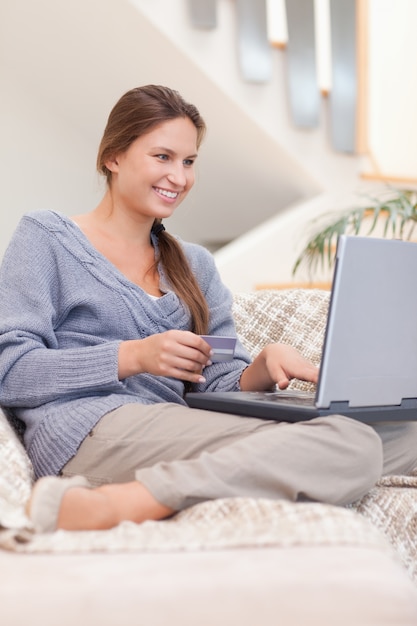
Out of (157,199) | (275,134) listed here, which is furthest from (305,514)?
(275,134)

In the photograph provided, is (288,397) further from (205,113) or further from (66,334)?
(205,113)

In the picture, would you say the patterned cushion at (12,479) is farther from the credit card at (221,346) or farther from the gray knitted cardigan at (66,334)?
the credit card at (221,346)

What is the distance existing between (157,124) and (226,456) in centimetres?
78

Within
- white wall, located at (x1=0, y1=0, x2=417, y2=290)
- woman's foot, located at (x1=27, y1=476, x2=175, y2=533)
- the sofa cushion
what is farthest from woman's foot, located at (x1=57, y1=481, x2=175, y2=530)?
white wall, located at (x1=0, y1=0, x2=417, y2=290)

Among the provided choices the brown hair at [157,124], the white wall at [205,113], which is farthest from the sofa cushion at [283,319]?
the white wall at [205,113]

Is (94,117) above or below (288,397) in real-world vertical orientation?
above

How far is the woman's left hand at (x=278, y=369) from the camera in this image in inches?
64.9

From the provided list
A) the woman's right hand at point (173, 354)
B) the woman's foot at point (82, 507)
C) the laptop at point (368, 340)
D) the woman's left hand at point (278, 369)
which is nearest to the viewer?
the woman's foot at point (82, 507)

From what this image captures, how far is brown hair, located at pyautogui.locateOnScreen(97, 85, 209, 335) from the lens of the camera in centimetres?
177

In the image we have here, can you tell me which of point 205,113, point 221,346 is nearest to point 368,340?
point 221,346

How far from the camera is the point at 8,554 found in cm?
109

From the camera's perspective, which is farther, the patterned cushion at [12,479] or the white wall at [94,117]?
the white wall at [94,117]

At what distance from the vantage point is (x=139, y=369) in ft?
4.95

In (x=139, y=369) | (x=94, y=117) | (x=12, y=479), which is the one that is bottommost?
(x=12, y=479)
